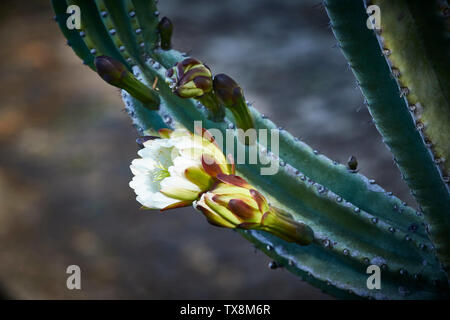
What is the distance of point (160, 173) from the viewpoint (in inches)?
24.5

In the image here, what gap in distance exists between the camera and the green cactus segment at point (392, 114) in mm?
607

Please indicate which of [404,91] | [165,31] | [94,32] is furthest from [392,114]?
[94,32]

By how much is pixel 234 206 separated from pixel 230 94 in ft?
0.60

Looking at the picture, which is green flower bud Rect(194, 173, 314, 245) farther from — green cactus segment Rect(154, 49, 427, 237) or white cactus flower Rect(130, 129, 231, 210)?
green cactus segment Rect(154, 49, 427, 237)

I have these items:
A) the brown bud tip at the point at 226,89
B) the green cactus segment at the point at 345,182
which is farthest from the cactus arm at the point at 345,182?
the brown bud tip at the point at 226,89

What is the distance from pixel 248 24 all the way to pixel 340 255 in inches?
72.5

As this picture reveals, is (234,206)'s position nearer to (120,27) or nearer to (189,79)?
(189,79)

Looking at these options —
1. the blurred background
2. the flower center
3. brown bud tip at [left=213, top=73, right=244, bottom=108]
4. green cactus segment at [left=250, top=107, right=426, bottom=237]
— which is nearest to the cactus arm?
green cactus segment at [left=250, top=107, right=426, bottom=237]

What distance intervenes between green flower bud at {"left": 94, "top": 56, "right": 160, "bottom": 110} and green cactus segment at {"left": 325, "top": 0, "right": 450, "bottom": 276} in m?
0.30

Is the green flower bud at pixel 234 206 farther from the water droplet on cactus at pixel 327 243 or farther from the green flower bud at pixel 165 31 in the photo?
the green flower bud at pixel 165 31

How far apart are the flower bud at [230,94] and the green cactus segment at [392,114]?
0.15 meters

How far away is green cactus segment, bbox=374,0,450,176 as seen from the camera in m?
0.52
